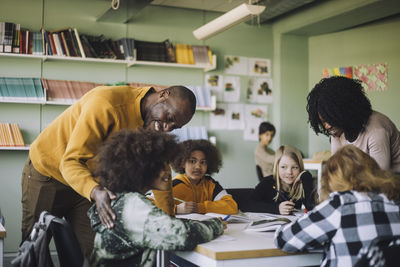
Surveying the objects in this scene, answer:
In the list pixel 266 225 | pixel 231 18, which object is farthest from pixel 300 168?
pixel 231 18

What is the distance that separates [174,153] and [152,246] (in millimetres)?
376

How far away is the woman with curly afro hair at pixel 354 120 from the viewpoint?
8.09 ft

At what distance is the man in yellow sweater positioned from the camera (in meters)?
2.18

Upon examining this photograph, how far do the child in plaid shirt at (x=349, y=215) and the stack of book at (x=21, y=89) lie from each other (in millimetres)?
3988

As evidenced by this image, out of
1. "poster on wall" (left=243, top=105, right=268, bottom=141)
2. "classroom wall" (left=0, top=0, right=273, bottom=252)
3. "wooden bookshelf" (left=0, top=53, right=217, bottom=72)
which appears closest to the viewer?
"wooden bookshelf" (left=0, top=53, right=217, bottom=72)

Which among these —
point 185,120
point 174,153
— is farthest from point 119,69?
point 174,153

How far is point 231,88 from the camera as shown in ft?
20.6

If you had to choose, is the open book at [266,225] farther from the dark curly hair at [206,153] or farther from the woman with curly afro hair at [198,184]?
the dark curly hair at [206,153]

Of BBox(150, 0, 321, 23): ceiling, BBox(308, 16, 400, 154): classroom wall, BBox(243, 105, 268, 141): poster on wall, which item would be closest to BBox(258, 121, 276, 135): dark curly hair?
BBox(243, 105, 268, 141): poster on wall

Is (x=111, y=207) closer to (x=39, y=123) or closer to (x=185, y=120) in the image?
(x=185, y=120)

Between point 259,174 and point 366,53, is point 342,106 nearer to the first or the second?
point 259,174

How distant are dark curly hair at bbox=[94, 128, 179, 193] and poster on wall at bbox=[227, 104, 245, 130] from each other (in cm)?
436

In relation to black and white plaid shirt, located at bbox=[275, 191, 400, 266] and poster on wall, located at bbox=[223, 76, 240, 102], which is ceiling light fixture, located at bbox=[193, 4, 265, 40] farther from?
black and white plaid shirt, located at bbox=[275, 191, 400, 266]

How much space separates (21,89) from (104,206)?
12.4 ft
